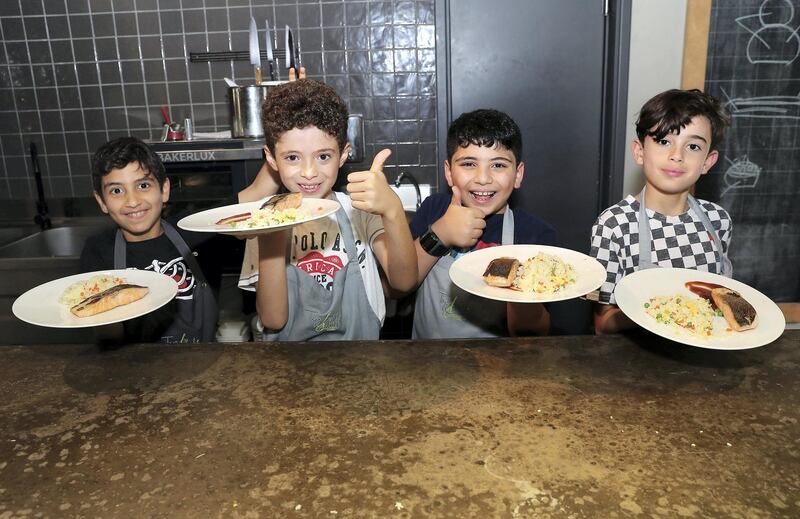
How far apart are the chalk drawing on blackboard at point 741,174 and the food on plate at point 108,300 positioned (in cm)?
305

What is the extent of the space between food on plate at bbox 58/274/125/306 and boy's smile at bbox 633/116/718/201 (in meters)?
1.51

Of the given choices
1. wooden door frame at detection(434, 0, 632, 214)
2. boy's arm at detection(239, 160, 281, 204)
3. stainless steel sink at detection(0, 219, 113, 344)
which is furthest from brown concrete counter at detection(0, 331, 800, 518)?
wooden door frame at detection(434, 0, 632, 214)

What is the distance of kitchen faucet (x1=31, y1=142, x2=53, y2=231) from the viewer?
359 centimetres

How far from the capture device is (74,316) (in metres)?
1.33

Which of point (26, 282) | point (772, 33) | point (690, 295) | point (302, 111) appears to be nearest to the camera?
point (690, 295)

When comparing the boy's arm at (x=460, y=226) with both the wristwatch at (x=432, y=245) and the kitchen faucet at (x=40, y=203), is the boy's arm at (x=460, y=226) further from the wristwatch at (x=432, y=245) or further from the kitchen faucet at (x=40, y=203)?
the kitchen faucet at (x=40, y=203)

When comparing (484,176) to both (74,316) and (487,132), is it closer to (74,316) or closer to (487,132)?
(487,132)

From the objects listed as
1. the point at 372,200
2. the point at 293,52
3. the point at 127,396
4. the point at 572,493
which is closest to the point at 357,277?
the point at 372,200

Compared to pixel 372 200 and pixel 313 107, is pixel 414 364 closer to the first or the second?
pixel 372 200

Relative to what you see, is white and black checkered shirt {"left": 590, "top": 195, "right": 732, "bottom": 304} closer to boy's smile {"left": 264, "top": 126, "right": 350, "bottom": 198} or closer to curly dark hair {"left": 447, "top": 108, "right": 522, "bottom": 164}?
curly dark hair {"left": 447, "top": 108, "right": 522, "bottom": 164}

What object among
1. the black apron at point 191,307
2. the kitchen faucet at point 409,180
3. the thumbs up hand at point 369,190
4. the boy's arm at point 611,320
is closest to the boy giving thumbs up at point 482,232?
the boy's arm at point 611,320

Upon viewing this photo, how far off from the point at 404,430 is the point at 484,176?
1019mm

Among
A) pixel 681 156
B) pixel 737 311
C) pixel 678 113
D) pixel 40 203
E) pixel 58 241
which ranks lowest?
pixel 58 241

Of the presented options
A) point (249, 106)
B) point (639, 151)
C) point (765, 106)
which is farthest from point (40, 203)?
point (765, 106)
